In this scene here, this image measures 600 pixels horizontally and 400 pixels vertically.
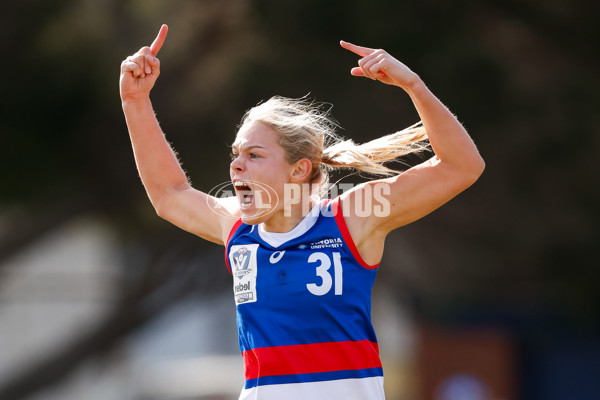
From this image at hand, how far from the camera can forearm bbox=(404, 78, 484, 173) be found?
284cm

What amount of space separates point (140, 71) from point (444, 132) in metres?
1.16

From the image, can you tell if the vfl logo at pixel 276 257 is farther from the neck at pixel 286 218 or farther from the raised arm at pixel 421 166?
the raised arm at pixel 421 166

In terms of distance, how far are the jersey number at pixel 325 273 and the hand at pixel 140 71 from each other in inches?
37.4

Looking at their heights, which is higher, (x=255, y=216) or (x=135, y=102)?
(x=135, y=102)

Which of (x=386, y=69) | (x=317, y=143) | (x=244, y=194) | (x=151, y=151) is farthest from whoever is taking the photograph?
(x=151, y=151)

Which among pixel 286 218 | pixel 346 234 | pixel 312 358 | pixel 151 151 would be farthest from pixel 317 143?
pixel 312 358

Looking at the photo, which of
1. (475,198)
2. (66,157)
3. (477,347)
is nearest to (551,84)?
(475,198)

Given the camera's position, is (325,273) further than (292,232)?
No

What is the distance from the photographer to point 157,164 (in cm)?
332

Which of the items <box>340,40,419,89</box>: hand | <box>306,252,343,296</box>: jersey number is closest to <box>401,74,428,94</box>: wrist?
<box>340,40,419,89</box>: hand

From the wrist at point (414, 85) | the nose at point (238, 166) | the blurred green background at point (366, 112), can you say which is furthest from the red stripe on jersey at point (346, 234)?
the blurred green background at point (366, 112)

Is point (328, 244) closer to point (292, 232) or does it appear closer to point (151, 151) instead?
point (292, 232)

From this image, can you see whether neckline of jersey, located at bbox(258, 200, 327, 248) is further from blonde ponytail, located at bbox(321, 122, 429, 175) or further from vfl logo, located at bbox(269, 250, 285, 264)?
blonde ponytail, located at bbox(321, 122, 429, 175)

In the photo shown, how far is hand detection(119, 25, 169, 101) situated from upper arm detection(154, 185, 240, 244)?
0.40 meters
